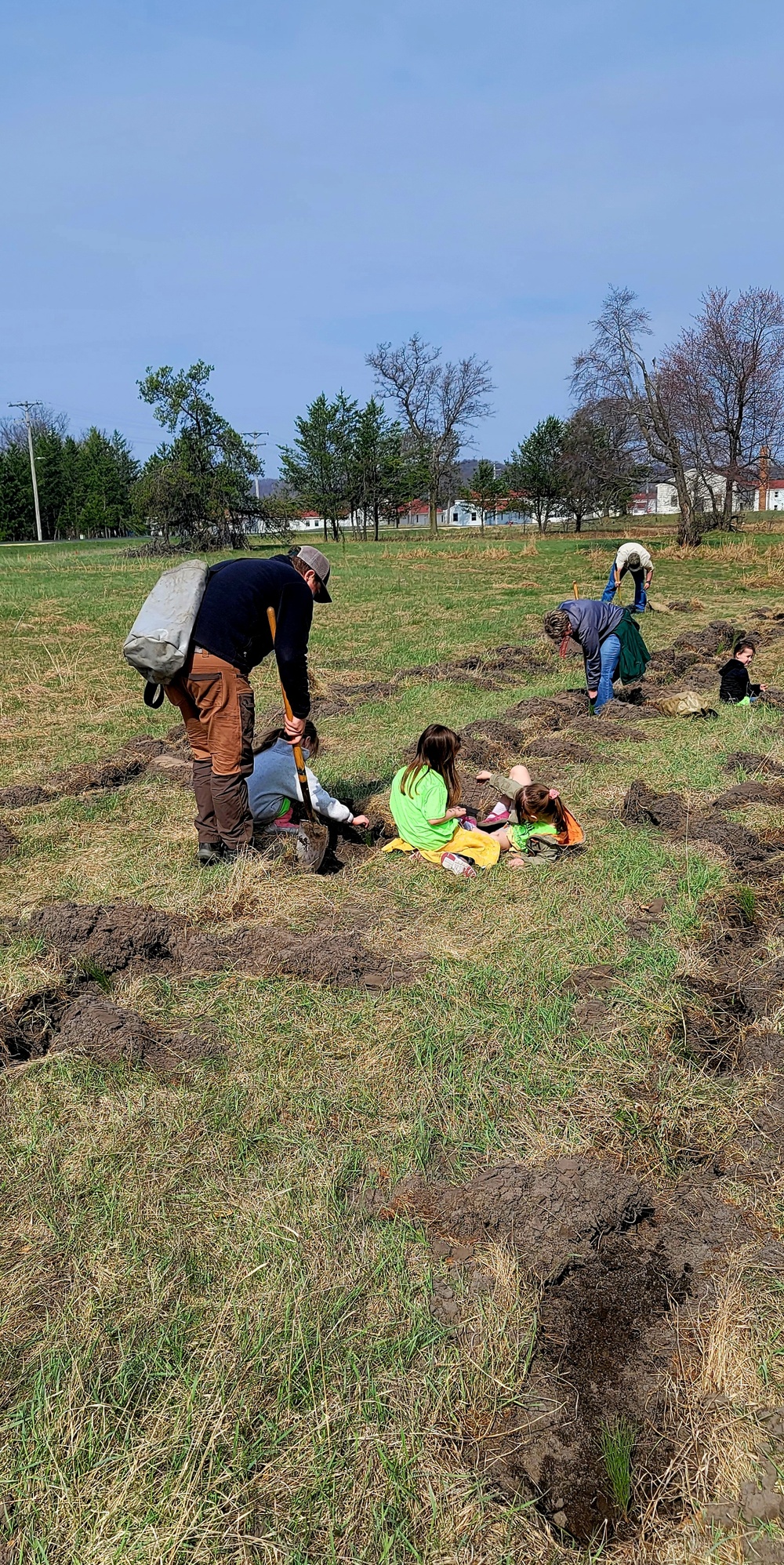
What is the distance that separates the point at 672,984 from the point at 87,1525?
269 centimetres

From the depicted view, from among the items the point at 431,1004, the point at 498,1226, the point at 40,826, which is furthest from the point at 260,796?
the point at 498,1226

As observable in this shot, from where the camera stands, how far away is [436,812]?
552 centimetres

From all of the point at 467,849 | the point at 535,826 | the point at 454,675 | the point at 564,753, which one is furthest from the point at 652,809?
the point at 454,675

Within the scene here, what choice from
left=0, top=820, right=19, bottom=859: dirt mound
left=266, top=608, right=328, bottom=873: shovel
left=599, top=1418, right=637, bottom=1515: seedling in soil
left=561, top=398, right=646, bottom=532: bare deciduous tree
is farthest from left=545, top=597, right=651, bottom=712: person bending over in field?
left=561, top=398, right=646, bottom=532: bare deciduous tree

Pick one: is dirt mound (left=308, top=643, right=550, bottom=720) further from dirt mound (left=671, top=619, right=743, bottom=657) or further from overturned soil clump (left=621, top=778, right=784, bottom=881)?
overturned soil clump (left=621, top=778, right=784, bottom=881)

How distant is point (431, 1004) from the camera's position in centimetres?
388

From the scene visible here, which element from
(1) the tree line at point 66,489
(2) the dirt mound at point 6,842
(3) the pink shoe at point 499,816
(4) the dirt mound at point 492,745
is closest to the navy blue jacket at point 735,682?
(4) the dirt mound at point 492,745

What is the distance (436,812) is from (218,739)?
48.5 inches

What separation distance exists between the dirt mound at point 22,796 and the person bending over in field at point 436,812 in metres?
2.94

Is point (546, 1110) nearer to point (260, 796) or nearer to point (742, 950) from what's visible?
point (742, 950)

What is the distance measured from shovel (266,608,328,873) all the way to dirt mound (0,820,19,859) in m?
1.75

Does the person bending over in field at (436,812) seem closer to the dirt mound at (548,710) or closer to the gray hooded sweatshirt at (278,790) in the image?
the gray hooded sweatshirt at (278,790)

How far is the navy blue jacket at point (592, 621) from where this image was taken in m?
9.14

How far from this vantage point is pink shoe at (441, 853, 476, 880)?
17.4ft
